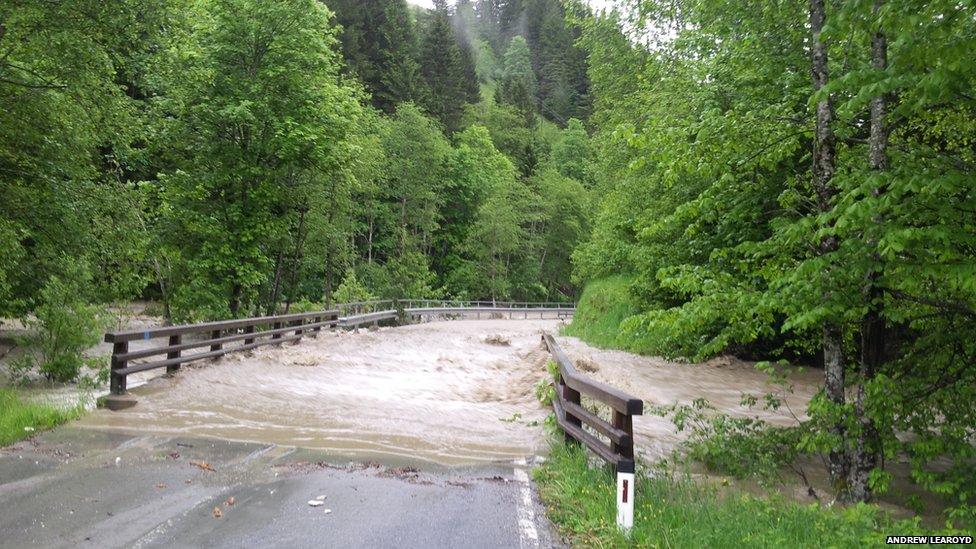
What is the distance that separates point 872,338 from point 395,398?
7.41 meters

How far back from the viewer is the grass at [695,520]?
4.88 metres

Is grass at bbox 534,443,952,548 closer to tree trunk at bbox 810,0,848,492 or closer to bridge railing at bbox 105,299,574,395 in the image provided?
tree trunk at bbox 810,0,848,492

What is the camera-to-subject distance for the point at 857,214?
542 cm

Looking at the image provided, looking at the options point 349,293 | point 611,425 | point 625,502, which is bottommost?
point 625,502

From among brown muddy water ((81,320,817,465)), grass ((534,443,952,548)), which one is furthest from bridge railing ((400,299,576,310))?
grass ((534,443,952,548))

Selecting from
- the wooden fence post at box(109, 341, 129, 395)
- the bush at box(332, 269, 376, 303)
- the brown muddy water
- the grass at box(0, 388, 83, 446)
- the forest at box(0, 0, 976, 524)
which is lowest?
the brown muddy water

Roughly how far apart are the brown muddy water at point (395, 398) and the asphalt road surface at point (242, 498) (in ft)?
2.93

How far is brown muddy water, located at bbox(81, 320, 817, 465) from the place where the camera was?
875cm

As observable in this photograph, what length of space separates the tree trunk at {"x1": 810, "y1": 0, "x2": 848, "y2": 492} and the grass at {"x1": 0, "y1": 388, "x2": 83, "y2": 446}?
920cm

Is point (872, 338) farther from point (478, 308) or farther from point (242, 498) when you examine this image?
point (478, 308)

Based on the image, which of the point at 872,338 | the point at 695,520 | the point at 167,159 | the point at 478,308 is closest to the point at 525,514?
the point at 695,520

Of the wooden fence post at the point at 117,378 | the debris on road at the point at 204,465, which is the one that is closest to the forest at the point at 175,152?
the wooden fence post at the point at 117,378

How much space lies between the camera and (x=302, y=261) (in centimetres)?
2847

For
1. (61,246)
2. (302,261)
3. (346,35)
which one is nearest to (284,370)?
(61,246)
